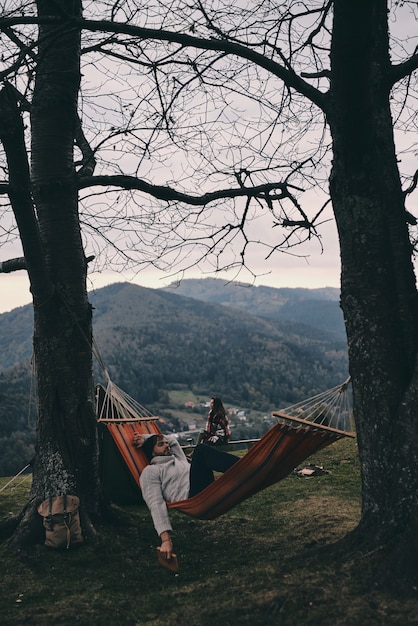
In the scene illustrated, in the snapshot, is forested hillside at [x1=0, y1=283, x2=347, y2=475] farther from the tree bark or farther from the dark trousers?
the dark trousers

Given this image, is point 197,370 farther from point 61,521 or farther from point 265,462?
point 265,462

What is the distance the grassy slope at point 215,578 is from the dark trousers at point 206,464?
18.7 inches

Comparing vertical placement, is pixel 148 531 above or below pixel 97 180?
below

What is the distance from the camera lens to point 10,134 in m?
3.12

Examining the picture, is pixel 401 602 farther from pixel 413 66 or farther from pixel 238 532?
pixel 413 66

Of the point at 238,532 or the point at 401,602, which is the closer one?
the point at 401,602

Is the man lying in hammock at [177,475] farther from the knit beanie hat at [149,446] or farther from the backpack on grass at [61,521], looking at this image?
the backpack on grass at [61,521]

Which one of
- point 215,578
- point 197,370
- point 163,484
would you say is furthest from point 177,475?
point 197,370

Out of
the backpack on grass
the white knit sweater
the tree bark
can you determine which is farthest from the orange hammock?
the tree bark

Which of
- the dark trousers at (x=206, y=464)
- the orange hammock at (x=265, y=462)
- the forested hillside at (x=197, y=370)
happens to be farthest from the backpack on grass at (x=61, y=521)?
the forested hillside at (x=197, y=370)

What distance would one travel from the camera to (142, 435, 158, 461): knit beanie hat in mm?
4301

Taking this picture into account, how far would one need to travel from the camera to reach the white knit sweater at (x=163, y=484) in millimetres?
3527

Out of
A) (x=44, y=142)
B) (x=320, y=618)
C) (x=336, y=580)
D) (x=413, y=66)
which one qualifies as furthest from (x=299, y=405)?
(x=44, y=142)

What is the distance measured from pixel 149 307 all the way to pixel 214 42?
190 metres
